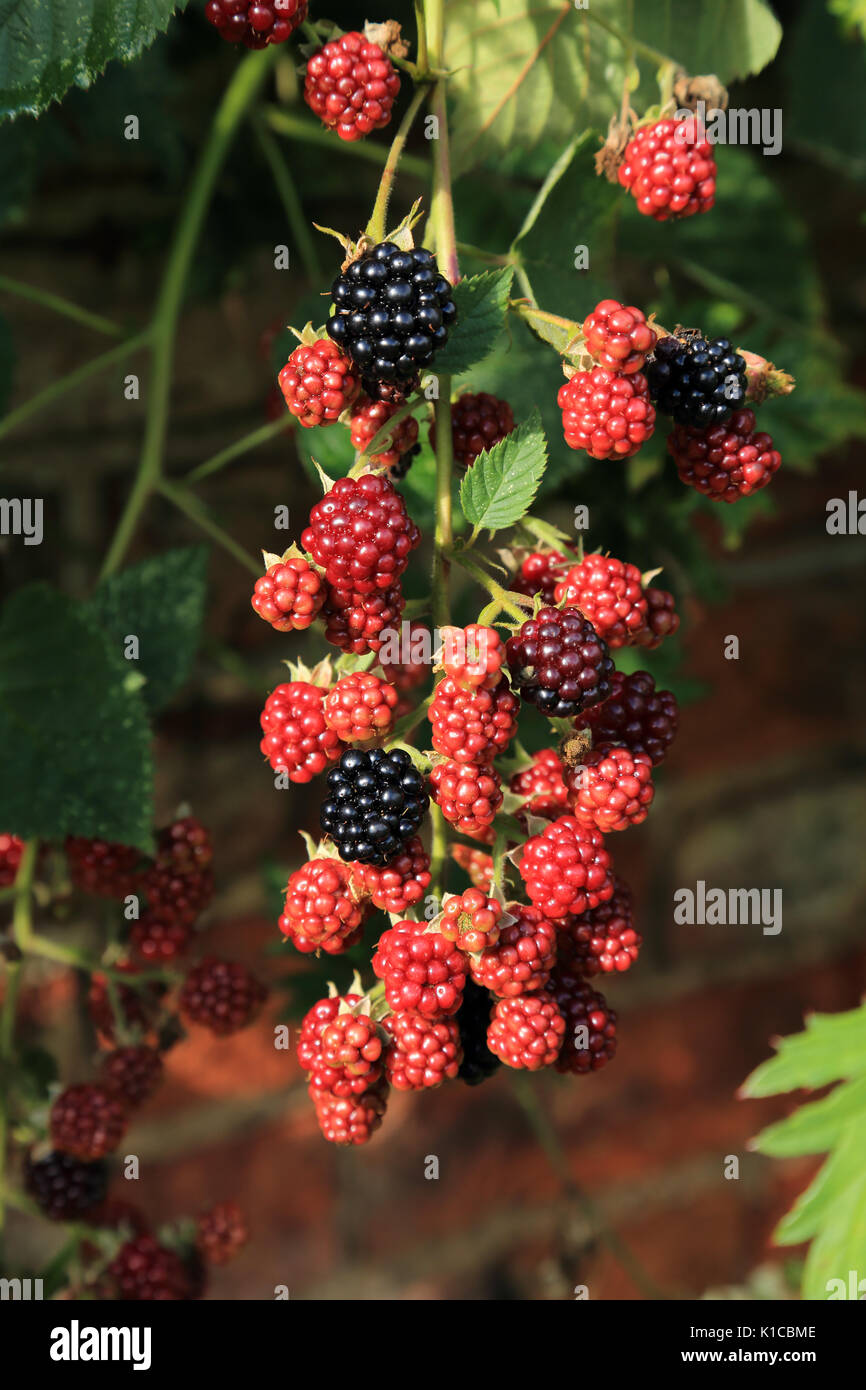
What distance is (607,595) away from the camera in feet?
1.37

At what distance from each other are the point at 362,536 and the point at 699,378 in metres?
0.15

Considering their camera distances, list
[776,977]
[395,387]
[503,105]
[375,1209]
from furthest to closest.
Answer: [776,977] → [375,1209] → [503,105] → [395,387]

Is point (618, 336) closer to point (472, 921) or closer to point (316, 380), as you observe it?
point (316, 380)

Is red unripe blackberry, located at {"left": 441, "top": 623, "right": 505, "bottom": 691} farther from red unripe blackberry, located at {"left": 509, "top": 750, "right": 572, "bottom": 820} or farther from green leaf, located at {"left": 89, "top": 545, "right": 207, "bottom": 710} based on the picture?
green leaf, located at {"left": 89, "top": 545, "right": 207, "bottom": 710}

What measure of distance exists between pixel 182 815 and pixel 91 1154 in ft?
0.58

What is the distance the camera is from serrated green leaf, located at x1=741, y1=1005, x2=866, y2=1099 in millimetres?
646

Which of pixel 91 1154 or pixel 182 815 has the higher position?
pixel 182 815

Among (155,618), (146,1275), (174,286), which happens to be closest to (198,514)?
(155,618)

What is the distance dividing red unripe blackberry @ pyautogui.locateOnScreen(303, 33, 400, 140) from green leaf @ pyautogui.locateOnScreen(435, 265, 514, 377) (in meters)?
0.07

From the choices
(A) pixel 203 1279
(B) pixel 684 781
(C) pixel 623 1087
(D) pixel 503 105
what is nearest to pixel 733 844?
(B) pixel 684 781
